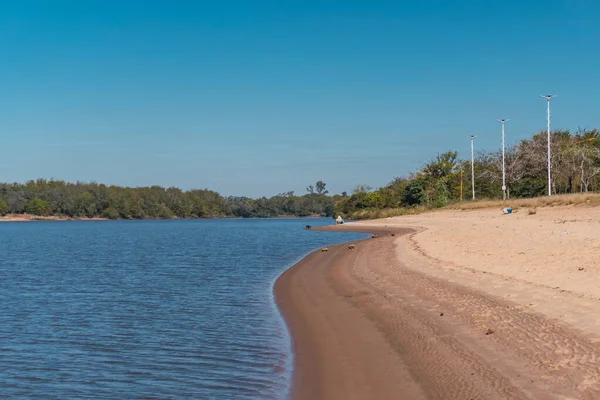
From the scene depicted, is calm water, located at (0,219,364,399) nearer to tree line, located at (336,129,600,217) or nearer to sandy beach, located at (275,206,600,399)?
sandy beach, located at (275,206,600,399)

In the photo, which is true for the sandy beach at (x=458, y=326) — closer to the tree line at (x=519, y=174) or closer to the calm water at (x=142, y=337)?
the calm water at (x=142, y=337)

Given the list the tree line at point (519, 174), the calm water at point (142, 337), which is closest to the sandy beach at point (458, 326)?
the calm water at point (142, 337)

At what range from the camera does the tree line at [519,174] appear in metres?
69.9

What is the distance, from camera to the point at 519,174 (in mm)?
77562

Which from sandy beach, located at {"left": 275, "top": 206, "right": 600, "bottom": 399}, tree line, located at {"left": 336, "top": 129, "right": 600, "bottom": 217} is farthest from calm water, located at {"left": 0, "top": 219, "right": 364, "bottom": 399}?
tree line, located at {"left": 336, "top": 129, "right": 600, "bottom": 217}

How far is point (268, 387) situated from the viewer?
32.9ft

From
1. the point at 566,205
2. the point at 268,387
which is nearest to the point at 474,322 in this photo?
the point at 268,387

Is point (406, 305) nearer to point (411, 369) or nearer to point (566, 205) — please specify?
point (411, 369)

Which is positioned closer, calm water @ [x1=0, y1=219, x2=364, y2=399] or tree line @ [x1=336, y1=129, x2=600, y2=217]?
calm water @ [x1=0, y1=219, x2=364, y2=399]

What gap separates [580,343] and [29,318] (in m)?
14.1

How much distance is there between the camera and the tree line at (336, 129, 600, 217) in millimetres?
69875

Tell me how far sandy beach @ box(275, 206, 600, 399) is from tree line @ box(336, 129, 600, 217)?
51.6 meters

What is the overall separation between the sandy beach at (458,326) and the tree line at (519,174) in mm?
51554

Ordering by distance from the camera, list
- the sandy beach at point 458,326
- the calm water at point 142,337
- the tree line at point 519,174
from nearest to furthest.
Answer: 1. the sandy beach at point 458,326
2. the calm water at point 142,337
3. the tree line at point 519,174
